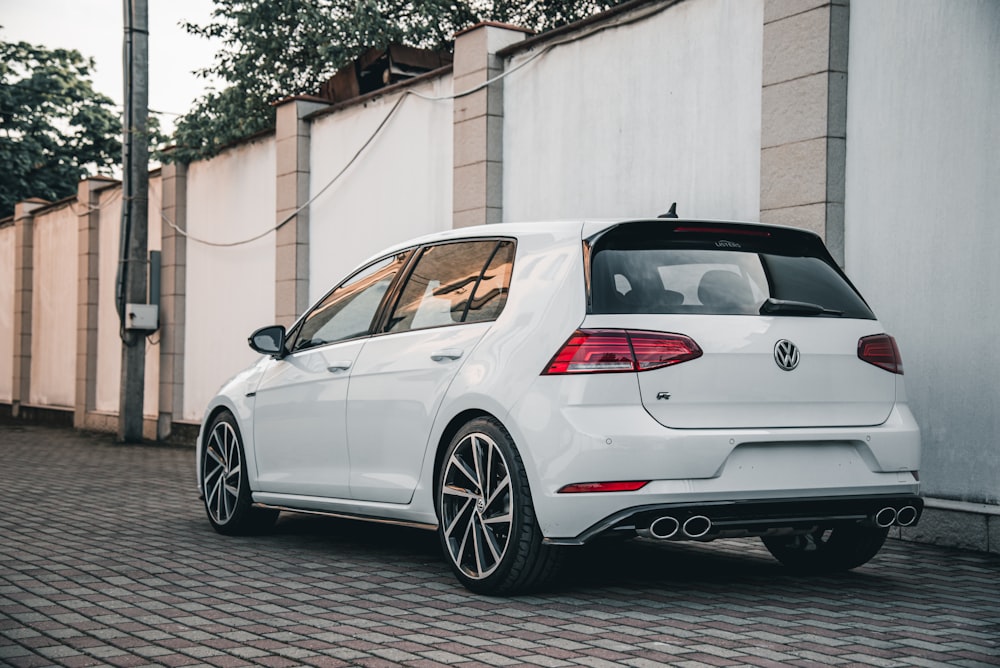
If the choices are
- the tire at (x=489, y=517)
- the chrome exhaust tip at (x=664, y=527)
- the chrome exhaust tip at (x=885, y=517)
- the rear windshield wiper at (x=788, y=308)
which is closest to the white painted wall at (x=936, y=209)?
the chrome exhaust tip at (x=885, y=517)

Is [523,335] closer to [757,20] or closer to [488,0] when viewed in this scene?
[757,20]

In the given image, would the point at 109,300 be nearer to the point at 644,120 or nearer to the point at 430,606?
the point at 644,120

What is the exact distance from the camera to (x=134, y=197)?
59.4 feet

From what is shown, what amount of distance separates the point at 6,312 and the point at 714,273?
22.7 metres

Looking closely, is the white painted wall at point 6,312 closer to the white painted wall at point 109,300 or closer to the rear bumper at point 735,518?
the white painted wall at point 109,300

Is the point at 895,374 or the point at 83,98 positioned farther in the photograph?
the point at 83,98

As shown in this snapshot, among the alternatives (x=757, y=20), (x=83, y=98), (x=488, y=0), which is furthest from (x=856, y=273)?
(x=83, y=98)

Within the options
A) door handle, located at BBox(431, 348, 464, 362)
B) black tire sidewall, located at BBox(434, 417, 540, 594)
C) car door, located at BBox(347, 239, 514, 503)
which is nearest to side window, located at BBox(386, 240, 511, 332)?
car door, located at BBox(347, 239, 514, 503)

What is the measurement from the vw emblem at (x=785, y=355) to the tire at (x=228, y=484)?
→ 146 inches

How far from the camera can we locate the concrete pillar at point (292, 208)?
1562 cm

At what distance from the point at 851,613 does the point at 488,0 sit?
17198mm

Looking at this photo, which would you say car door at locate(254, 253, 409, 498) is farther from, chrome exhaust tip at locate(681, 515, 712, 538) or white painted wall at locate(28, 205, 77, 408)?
white painted wall at locate(28, 205, 77, 408)

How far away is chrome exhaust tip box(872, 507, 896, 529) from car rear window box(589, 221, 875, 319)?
0.87 metres

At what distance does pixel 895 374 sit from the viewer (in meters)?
5.95
